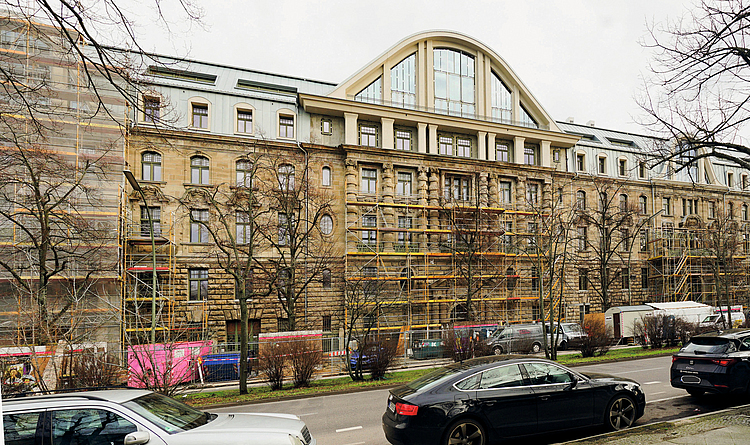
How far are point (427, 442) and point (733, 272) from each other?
152 ft

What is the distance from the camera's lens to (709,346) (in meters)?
10.6

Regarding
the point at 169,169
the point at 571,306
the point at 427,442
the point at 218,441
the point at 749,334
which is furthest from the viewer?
the point at 571,306

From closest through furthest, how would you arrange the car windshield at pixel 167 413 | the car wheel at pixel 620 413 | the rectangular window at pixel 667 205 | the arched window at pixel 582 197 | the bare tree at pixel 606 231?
the car windshield at pixel 167 413 → the car wheel at pixel 620 413 → the bare tree at pixel 606 231 → the arched window at pixel 582 197 → the rectangular window at pixel 667 205

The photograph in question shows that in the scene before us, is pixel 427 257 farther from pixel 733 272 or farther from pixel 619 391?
pixel 733 272

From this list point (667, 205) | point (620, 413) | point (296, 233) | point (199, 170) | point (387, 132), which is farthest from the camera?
point (667, 205)

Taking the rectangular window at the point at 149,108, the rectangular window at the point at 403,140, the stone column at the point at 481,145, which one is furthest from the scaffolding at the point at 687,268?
the rectangular window at the point at 149,108

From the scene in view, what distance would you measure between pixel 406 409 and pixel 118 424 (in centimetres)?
400

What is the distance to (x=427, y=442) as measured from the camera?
6.97 meters

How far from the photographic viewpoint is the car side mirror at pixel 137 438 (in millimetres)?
4977

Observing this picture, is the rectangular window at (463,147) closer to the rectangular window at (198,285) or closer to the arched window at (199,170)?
the arched window at (199,170)

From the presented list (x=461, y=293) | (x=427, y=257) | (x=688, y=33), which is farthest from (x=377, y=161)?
(x=688, y=33)

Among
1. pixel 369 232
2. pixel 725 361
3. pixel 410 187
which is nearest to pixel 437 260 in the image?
pixel 369 232

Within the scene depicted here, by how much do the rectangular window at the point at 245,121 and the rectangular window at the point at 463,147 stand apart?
1605 cm

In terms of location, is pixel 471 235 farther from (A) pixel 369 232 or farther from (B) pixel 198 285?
(B) pixel 198 285
